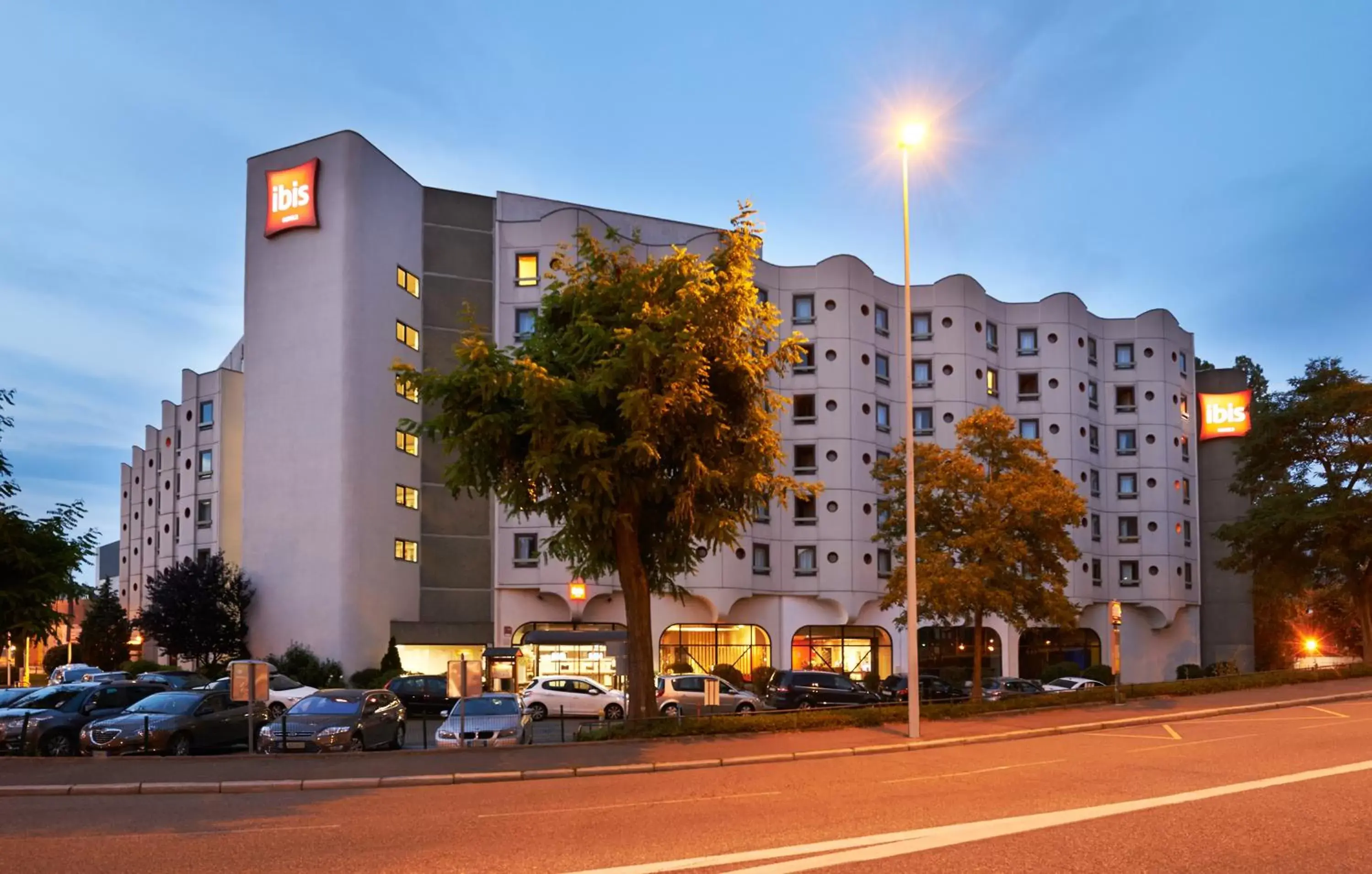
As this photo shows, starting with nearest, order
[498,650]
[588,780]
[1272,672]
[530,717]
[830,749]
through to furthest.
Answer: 1. [588,780]
2. [830,749]
3. [530,717]
4. [1272,672]
5. [498,650]

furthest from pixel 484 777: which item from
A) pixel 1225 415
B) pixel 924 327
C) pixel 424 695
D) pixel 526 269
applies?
pixel 1225 415

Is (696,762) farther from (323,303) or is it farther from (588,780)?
(323,303)

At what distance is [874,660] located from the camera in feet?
193

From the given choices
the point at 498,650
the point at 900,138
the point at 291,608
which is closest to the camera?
the point at 900,138

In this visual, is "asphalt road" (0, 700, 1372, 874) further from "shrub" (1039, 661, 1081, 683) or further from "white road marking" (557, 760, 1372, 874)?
"shrub" (1039, 661, 1081, 683)

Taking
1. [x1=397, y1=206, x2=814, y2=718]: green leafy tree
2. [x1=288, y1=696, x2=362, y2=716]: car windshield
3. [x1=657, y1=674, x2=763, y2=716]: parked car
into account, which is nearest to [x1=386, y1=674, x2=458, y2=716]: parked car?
[x1=657, y1=674, x2=763, y2=716]: parked car

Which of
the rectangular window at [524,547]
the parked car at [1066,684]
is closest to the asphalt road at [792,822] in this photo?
the parked car at [1066,684]

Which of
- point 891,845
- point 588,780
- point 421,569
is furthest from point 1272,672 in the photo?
point 421,569

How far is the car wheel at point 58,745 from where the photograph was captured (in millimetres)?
24781

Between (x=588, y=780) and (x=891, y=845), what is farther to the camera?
(x=588, y=780)

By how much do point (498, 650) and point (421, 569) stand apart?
11.1m

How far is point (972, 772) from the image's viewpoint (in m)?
18.6

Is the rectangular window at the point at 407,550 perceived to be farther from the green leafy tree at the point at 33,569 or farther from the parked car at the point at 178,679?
the green leafy tree at the point at 33,569

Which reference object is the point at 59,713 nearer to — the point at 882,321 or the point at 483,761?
the point at 483,761
